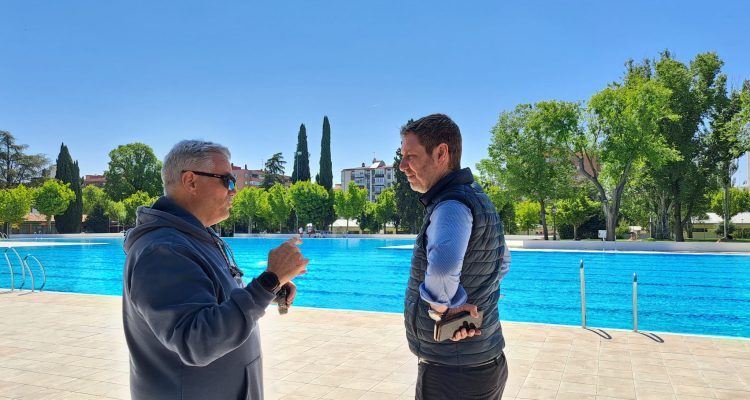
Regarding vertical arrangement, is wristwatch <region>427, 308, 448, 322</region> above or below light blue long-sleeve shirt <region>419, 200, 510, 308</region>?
below

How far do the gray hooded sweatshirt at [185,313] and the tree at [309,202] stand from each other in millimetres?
61746

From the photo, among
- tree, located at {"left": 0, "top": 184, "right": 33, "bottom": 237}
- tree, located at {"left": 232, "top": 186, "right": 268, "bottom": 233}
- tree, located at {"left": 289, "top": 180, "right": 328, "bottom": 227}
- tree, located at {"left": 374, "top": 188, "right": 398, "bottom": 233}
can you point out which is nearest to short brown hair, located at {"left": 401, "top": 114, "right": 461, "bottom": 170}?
tree, located at {"left": 374, "top": 188, "right": 398, "bottom": 233}

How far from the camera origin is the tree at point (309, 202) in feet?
207

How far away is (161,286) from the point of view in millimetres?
1551

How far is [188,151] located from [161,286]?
634mm

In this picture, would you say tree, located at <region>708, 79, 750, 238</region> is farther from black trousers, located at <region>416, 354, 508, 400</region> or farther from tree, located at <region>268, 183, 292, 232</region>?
tree, located at <region>268, 183, 292, 232</region>

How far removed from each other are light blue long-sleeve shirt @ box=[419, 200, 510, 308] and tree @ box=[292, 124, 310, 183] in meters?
79.6

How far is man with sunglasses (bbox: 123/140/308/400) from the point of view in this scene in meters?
1.54

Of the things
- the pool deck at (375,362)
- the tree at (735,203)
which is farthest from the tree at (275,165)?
the pool deck at (375,362)

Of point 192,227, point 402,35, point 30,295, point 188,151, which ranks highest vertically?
point 402,35

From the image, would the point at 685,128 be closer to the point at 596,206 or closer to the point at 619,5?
the point at 596,206

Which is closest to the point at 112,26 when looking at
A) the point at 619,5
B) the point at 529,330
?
the point at 619,5

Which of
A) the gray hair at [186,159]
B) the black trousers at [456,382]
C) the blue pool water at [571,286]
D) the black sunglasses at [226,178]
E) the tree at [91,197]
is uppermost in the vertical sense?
the tree at [91,197]

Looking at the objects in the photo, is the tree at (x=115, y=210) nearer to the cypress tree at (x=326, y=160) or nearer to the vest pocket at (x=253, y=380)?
the cypress tree at (x=326, y=160)
